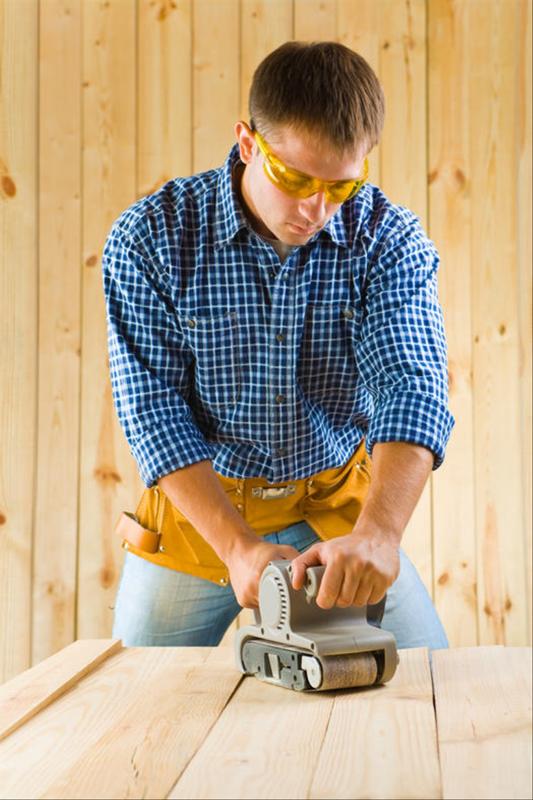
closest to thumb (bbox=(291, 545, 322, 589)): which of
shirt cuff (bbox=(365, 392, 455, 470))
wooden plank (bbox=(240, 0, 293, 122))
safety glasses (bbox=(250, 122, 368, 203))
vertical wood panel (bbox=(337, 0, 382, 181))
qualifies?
shirt cuff (bbox=(365, 392, 455, 470))

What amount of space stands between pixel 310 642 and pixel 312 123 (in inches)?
35.7

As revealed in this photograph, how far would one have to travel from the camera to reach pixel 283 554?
1.76 metres

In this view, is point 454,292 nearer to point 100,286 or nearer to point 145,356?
point 100,286

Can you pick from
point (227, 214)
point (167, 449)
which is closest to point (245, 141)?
point (227, 214)

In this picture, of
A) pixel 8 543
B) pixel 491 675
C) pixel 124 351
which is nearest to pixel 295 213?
pixel 124 351

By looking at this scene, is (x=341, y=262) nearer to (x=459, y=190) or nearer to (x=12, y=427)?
(x=459, y=190)

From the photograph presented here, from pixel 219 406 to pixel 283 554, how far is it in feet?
1.55

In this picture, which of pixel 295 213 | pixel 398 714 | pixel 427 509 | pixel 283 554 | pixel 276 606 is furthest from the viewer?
pixel 427 509

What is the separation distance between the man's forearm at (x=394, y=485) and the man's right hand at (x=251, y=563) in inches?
5.7

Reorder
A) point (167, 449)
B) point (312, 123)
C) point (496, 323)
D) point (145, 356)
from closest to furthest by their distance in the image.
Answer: point (312, 123)
point (167, 449)
point (145, 356)
point (496, 323)

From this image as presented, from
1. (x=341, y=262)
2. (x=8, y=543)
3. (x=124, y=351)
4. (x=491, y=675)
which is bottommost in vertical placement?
(x=8, y=543)

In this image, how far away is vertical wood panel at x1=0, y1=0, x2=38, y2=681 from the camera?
326 cm

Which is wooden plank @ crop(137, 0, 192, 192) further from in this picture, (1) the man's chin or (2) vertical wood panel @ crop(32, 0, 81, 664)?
(1) the man's chin

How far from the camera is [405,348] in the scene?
2.00 m
